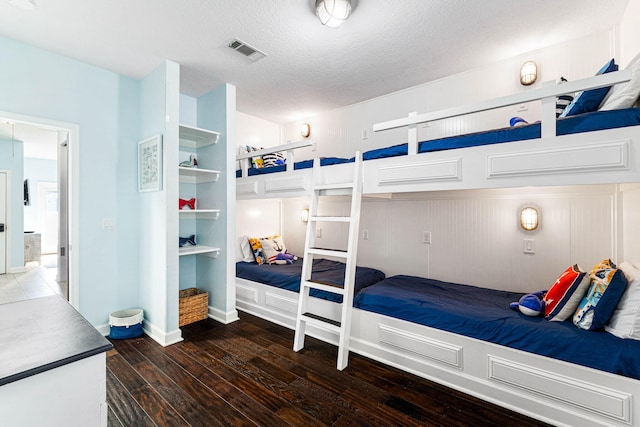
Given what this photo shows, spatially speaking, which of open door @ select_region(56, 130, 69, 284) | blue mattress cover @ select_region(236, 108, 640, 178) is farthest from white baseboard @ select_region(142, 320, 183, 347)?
blue mattress cover @ select_region(236, 108, 640, 178)

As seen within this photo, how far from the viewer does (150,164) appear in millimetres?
2918

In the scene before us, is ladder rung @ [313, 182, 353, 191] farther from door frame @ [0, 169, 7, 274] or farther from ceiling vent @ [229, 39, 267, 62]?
door frame @ [0, 169, 7, 274]

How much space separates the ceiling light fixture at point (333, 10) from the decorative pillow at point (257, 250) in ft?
9.21

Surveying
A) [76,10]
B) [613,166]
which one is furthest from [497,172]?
[76,10]

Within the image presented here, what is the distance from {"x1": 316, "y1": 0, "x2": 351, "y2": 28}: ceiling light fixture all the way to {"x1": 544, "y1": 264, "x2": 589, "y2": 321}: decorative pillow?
235 centimetres

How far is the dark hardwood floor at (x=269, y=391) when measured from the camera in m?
1.76

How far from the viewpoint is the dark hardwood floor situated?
176 centimetres

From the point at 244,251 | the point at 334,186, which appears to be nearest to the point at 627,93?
the point at 334,186

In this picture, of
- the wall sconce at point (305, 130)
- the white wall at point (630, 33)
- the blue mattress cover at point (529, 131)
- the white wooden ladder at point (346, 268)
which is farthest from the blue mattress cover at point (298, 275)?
the white wall at point (630, 33)

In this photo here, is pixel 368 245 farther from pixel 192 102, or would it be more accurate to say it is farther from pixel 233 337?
pixel 192 102

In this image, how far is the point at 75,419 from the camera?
0.94 meters

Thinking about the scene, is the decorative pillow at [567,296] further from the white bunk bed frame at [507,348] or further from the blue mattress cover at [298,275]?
the blue mattress cover at [298,275]

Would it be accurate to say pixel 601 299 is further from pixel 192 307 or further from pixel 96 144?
pixel 96 144

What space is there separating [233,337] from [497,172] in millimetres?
2717
